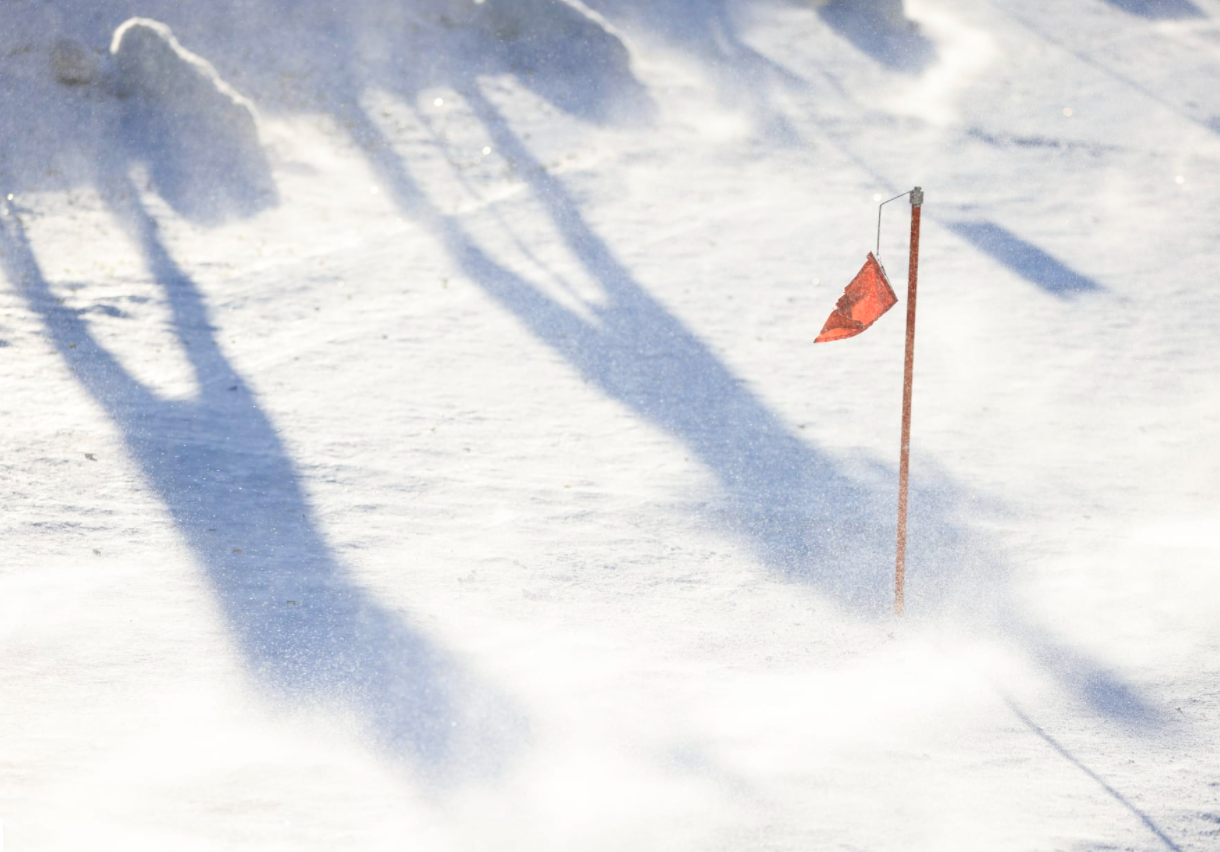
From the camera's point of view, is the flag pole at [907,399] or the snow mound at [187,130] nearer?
the flag pole at [907,399]

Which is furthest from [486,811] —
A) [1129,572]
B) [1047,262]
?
[1047,262]

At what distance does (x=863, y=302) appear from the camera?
6246 millimetres

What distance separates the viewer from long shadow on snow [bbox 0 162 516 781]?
5789mm

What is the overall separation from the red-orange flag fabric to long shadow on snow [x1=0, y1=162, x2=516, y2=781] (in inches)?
117

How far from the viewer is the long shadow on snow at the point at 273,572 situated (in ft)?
19.0

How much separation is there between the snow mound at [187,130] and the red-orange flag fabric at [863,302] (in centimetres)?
1030

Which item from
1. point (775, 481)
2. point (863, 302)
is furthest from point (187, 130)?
point (863, 302)

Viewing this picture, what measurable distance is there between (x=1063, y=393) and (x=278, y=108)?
1370cm

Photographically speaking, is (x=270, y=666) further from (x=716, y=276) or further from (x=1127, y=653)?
(x=716, y=276)

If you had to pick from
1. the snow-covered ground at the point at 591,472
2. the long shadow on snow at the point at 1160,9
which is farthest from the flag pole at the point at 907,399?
the long shadow on snow at the point at 1160,9

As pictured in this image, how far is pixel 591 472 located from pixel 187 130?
11.3 metres

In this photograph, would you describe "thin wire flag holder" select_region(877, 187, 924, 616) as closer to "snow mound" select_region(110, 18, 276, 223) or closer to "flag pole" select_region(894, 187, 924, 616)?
"flag pole" select_region(894, 187, 924, 616)

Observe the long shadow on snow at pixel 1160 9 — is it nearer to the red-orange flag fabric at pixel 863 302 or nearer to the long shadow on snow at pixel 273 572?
the red-orange flag fabric at pixel 863 302

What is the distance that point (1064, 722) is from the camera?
5781 millimetres
